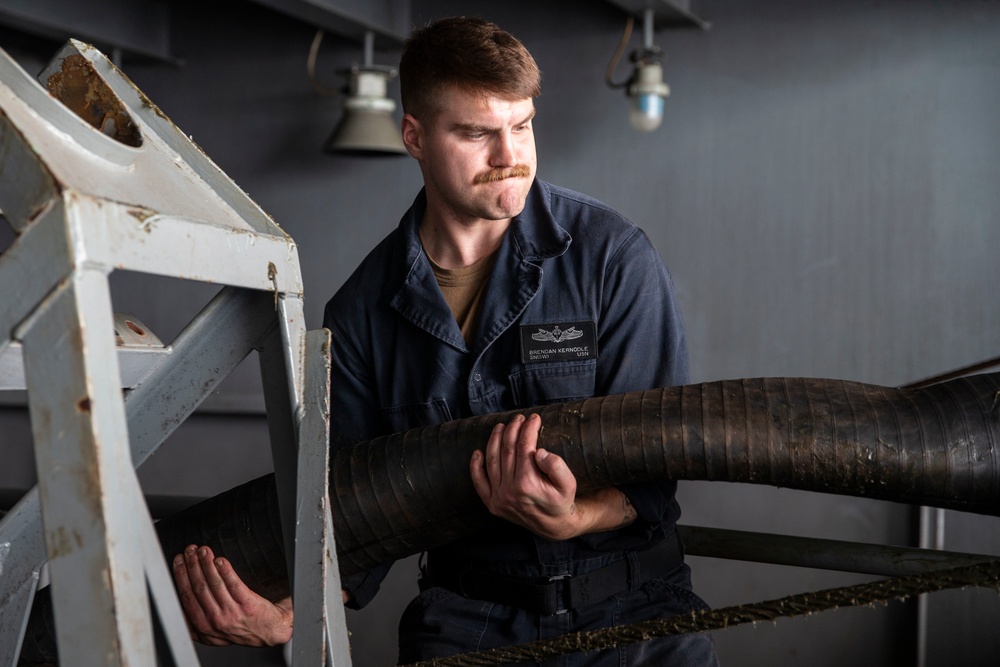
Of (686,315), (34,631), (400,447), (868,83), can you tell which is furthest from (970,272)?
(34,631)

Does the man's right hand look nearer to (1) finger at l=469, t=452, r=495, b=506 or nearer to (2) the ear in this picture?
(1) finger at l=469, t=452, r=495, b=506

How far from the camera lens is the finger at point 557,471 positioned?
4.21 feet

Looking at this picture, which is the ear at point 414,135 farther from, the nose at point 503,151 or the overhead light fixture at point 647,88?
the overhead light fixture at point 647,88

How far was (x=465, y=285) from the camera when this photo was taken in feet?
5.77

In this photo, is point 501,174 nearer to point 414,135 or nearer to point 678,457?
point 414,135

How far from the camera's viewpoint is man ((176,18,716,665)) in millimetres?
1588

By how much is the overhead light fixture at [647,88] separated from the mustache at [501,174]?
2.10m

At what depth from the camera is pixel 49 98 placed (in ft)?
3.08

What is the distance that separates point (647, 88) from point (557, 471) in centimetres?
256

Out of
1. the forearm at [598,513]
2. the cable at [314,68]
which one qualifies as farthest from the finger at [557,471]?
the cable at [314,68]

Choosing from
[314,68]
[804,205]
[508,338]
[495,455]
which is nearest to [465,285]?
[508,338]

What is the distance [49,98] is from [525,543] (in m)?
0.99

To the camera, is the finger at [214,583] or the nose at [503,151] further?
the nose at [503,151]

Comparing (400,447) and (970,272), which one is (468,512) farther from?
(970,272)
